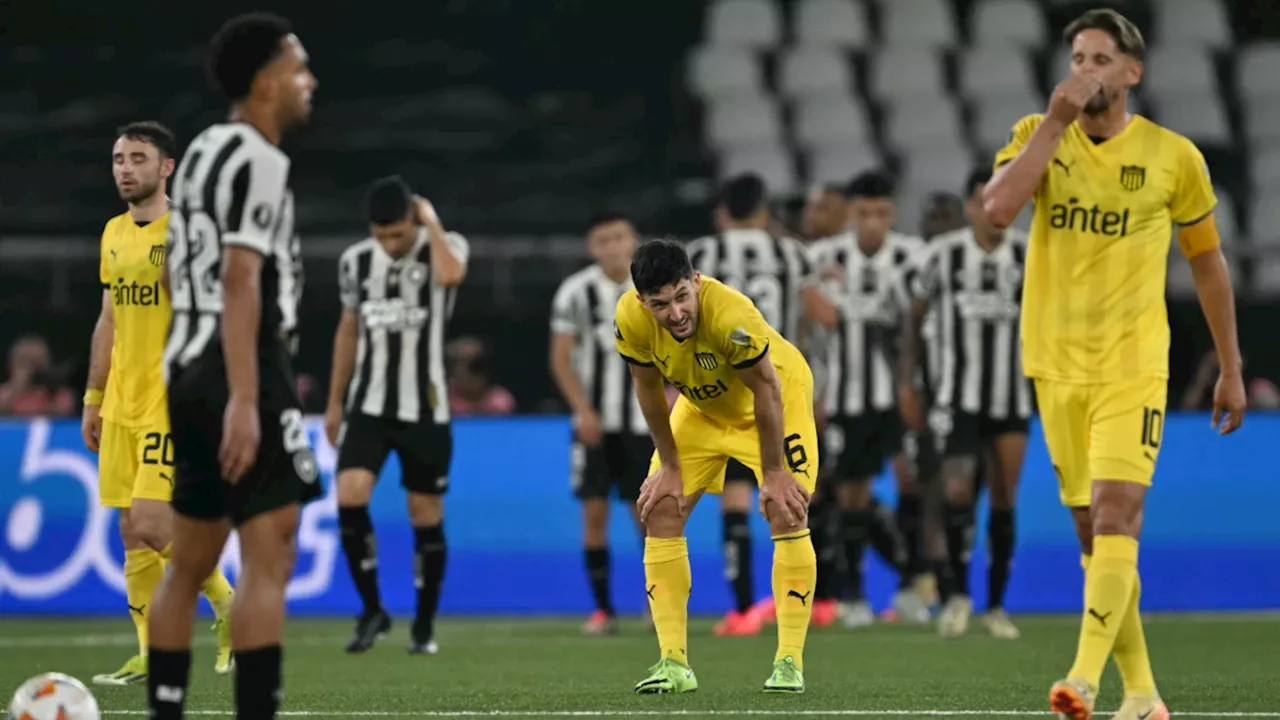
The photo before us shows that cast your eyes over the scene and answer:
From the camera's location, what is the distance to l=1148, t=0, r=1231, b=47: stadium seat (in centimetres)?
2098

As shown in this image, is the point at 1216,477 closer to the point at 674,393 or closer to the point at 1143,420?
the point at 674,393

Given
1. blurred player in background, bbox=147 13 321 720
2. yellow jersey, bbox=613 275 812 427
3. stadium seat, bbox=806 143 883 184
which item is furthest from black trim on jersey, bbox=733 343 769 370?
stadium seat, bbox=806 143 883 184

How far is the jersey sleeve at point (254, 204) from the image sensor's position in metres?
4.95

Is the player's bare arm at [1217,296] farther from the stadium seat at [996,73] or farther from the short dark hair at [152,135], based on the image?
the stadium seat at [996,73]

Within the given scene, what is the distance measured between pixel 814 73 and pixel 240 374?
15.8 m

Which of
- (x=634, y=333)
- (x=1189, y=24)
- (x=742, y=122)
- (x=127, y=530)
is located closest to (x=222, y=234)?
(x=634, y=333)

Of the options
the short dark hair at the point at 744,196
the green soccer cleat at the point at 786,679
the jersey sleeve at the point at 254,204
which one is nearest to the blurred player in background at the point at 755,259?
the short dark hair at the point at 744,196

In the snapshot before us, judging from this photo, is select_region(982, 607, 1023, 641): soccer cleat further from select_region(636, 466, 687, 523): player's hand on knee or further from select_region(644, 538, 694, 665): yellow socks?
select_region(636, 466, 687, 523): player's hand on knee

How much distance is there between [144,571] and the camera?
7.93 m

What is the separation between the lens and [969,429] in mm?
10883

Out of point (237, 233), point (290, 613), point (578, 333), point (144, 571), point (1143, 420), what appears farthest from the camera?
point (290, 613)

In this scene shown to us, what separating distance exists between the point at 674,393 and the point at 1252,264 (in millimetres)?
7121

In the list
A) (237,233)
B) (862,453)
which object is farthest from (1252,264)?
(237,233)

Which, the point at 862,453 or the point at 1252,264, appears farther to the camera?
the point at 1252,264
